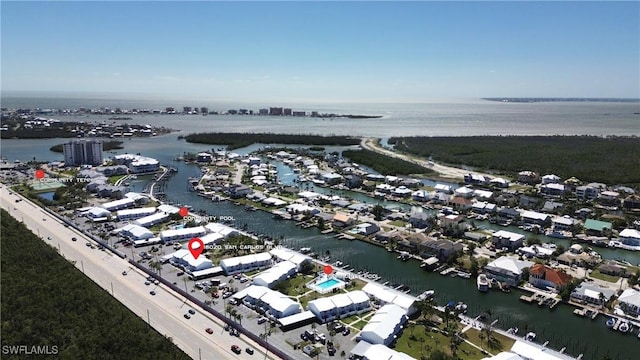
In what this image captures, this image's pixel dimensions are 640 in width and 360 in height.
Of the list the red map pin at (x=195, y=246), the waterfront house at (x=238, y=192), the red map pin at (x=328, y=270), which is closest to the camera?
the red map pin at (x=328, y=270)

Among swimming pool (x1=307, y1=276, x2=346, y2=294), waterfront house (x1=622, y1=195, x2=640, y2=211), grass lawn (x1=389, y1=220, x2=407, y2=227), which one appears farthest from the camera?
waterfront house (x1=622, y1=195, x2=640, y2=211)

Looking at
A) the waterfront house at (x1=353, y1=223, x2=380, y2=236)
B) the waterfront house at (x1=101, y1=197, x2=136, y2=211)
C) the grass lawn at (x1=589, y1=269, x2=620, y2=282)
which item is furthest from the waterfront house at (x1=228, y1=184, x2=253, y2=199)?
the grass lawn at (x1=589, y1=269, x2=620, y2=282)

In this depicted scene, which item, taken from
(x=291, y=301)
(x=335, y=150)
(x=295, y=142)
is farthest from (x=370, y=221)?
(x=295, y=142)

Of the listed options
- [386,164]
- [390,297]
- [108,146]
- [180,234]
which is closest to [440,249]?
[390,297]

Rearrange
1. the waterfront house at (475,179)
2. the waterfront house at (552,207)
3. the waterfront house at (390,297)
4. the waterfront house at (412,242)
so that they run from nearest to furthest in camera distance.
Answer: the waterfront house at (390,297) < the waterfront house at (412,242) < the waterfront house at (552,207) < the waterfront house at (475,179)

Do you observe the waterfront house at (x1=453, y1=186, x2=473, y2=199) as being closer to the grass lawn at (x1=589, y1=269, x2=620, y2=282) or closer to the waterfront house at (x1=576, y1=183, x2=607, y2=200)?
the waterfront house at (x1=576, y1=183, x2=607, y2=200)

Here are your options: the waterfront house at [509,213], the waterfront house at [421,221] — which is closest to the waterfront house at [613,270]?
the waterfront house at [509,213]

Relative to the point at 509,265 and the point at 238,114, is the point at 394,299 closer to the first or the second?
the point at 509,265

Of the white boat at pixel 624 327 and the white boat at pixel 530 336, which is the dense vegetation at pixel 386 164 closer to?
the white boat at pixel 624 327
